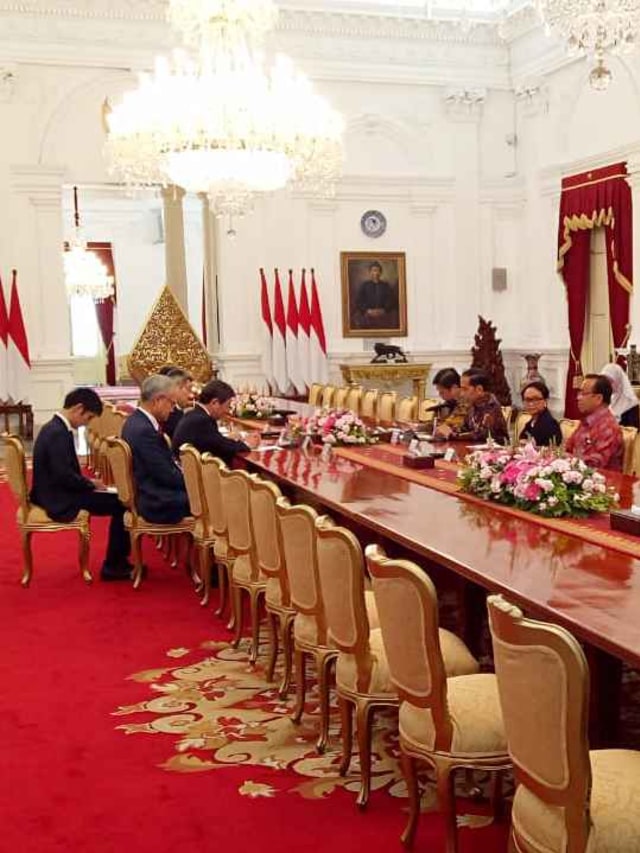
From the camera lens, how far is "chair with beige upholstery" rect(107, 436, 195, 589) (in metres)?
6.36

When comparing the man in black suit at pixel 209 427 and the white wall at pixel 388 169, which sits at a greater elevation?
the white wall at pixel 388 169

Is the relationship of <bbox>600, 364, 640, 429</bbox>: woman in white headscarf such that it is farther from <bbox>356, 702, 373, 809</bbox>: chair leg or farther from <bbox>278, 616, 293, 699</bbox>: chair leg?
<bbox>356, 702, 373, 809</bbox>: chair leg

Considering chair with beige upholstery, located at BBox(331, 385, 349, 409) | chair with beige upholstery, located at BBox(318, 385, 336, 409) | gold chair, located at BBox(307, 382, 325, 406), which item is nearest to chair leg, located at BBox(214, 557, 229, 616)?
chair with beige upholstery, located at BBox(331, 385, 349, 409)

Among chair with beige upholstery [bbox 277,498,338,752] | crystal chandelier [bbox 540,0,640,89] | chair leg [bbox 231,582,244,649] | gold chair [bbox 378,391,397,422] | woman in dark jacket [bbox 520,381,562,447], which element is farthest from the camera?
gold chair [bbox 378,391,397,422]

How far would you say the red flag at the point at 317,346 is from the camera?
14.6 metres

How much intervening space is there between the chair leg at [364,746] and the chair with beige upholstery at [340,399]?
766cm

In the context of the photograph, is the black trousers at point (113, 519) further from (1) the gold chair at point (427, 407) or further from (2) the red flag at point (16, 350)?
(2) the red flag at point (16, 350)

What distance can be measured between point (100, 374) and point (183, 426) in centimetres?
1641

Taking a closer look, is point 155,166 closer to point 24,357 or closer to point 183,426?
point 183,426

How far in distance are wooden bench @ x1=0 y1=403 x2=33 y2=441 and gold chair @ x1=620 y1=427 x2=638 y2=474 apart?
31.0ft

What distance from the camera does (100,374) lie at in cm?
2269

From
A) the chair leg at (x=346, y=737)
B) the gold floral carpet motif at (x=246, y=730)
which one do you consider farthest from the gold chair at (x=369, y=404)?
the chair leg at (x=346, y=737)

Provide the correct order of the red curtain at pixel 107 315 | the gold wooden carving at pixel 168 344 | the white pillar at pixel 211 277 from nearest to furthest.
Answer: the gold wooden carving at pixel 168 344 → the white pillar at pixel 211 277 → the red curtain at pixel 107 315

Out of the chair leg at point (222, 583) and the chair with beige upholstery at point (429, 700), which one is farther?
the chair leg at point (222, 583)
